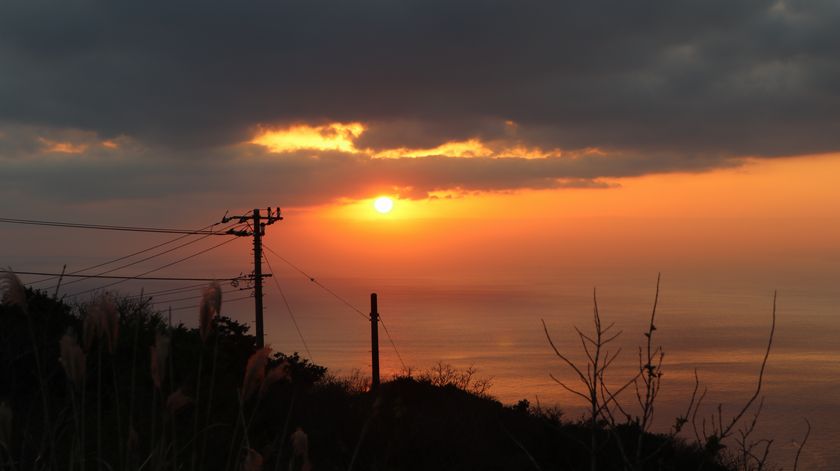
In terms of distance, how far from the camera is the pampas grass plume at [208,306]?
307 cm

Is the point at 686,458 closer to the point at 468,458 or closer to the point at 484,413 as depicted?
the point at 484,413

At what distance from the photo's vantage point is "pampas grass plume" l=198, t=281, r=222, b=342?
3074 mm

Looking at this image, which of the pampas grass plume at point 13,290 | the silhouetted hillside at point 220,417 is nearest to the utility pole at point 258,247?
the silhouetted hillside at point 220,417

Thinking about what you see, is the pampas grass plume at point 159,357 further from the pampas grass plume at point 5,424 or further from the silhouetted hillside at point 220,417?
the silhouetted hillside at point 220,417

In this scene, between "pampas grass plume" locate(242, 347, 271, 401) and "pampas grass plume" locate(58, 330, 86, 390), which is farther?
"pampas grass plume" locate(242, 347, 271, 401)

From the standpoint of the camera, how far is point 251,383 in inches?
115

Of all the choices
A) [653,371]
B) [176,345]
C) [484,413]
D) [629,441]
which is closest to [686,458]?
[629,441]

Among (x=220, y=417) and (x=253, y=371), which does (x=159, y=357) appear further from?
(x=220, y=417)

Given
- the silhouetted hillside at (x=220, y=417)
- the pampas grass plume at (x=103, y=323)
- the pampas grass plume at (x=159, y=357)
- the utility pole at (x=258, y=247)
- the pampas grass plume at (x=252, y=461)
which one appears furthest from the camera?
the utility pole at (x=258, y=247)

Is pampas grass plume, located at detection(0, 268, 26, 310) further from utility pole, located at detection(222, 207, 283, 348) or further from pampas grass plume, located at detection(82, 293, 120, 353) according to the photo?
utility pole, located at detection(222, 207, 283, 348)

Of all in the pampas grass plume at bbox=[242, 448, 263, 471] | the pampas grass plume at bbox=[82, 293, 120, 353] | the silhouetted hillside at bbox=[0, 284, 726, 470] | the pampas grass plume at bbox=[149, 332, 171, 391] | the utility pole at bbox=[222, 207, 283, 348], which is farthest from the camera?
the utility pole at bbox=[222, 207, 283, 348]

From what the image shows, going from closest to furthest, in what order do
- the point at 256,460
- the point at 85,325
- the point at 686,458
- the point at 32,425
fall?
1. the point at 256,460
2. the point at 85,325
3. the point at 32,425
4. the point at 686,458

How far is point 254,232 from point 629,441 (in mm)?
25221

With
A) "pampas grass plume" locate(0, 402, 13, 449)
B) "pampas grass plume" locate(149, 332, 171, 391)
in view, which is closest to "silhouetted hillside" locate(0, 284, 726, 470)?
"pampas grass plume" locate(0, 402, 13, 449)
